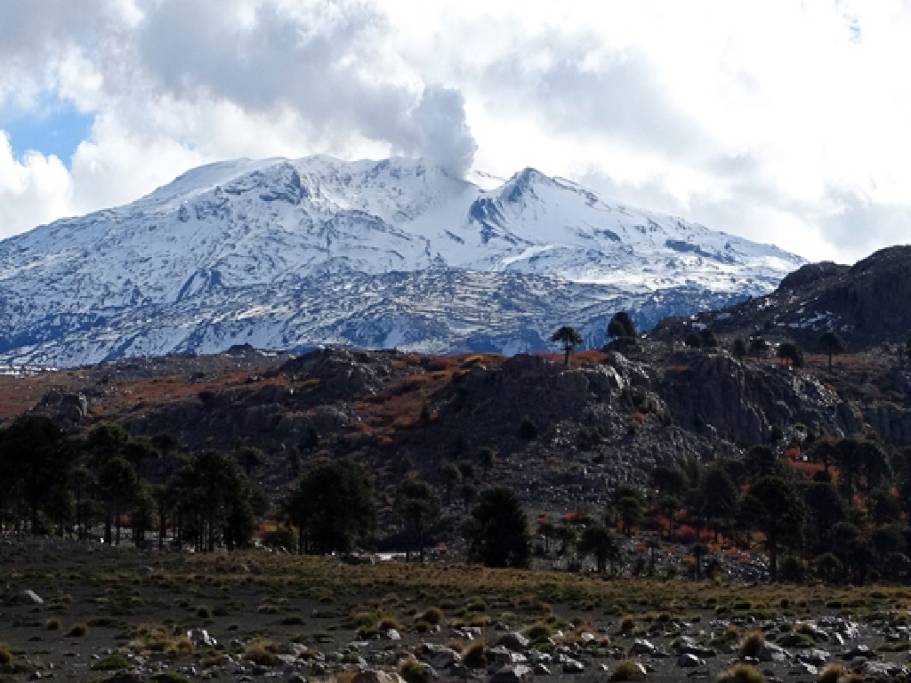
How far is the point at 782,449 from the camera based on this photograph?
162 metres

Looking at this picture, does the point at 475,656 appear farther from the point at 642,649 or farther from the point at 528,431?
the point at 528,431

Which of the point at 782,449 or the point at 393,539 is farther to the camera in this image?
the point at 782,449

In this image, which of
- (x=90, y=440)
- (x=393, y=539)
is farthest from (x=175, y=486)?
(x=393, y=539)

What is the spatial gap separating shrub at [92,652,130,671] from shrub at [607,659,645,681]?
11.6 meters

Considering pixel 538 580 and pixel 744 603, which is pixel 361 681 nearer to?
pixel 744 603

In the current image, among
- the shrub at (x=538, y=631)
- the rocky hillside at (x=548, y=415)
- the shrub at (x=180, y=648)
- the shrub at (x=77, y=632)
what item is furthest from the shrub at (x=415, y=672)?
the rocky hillside at (x=548, y=415)

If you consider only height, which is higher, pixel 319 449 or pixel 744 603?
pixel 319 449

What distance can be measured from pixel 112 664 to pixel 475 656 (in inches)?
350

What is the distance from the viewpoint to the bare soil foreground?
27.4 metres

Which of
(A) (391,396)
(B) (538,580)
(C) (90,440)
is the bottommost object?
(B) (538,580)

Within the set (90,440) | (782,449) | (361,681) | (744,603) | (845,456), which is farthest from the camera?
(782,449)

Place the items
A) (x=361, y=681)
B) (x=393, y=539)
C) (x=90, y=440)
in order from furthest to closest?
(x=393, y=539), (x=90, y=440), (x=361, y=681)

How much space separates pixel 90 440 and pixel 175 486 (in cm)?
824

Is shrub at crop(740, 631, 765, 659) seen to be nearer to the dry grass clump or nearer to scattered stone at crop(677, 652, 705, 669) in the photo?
scattered stone at crop(677, 652, 705, 669)
